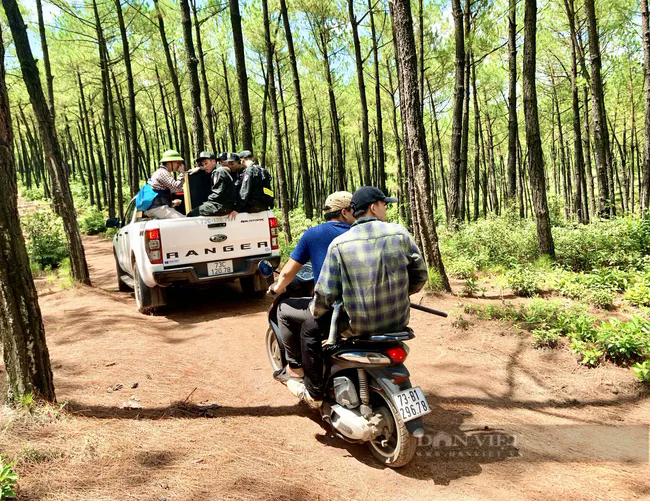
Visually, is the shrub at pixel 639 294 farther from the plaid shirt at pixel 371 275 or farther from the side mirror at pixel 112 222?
the side mirror at pixel 112 222

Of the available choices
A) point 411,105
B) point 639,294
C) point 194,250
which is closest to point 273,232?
point 194,250

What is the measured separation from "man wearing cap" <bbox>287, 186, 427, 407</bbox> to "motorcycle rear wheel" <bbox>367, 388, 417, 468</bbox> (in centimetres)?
49

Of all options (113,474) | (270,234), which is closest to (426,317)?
(270,234)

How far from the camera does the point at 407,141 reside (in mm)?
6977

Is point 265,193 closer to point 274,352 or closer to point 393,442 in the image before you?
point 274,352

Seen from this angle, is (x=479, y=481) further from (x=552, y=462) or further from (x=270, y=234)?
(x=270, y=234)

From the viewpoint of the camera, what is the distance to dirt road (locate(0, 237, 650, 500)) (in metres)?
2.59

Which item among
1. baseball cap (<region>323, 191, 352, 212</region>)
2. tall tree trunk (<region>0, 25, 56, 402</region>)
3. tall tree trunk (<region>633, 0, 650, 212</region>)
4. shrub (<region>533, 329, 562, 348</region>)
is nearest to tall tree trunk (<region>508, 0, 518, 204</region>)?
tall tree trunk (<region>633, 0, 650, 212</region>)

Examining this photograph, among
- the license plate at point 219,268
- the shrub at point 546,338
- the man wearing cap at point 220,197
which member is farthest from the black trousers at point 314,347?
the man wearing cap at point 220,197

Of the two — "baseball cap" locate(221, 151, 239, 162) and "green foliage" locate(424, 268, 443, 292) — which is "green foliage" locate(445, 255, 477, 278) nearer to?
"green foliage" locate(424, 268, 443, 292)

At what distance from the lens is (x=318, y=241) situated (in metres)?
3.21

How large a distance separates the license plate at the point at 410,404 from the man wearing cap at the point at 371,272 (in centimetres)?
44

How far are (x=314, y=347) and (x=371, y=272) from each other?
787 millimetres

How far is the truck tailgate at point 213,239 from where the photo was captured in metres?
5.91
